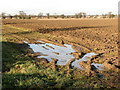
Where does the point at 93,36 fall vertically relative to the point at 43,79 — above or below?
above

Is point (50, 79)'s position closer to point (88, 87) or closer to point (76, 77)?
point (76, 77)

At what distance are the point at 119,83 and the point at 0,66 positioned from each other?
6214mm

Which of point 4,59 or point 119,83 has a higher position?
point 4,59

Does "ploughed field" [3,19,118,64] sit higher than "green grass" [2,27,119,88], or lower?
higher

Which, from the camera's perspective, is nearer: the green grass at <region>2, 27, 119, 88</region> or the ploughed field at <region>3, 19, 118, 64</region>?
the green grass at <region>2, 27, 119, 88</region>

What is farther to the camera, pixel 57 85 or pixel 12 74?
pixel 12 74

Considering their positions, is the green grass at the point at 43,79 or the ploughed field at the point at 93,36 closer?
the green grass at the point at 43,79

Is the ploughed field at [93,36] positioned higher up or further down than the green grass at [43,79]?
higher up

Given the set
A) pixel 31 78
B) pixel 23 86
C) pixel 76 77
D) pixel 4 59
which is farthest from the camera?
pixel 4 59

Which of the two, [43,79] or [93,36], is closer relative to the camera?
[43,79]

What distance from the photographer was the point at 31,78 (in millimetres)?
6121

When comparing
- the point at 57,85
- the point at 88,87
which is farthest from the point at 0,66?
the point at 88,87

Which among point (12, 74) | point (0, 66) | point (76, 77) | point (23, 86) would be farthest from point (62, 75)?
point (0, 66)

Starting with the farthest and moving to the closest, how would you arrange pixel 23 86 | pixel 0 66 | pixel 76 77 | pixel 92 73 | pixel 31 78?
pixel 0 66
pixel 92 73
pixel 76 77
pixel 31 78
pixel 23 86
